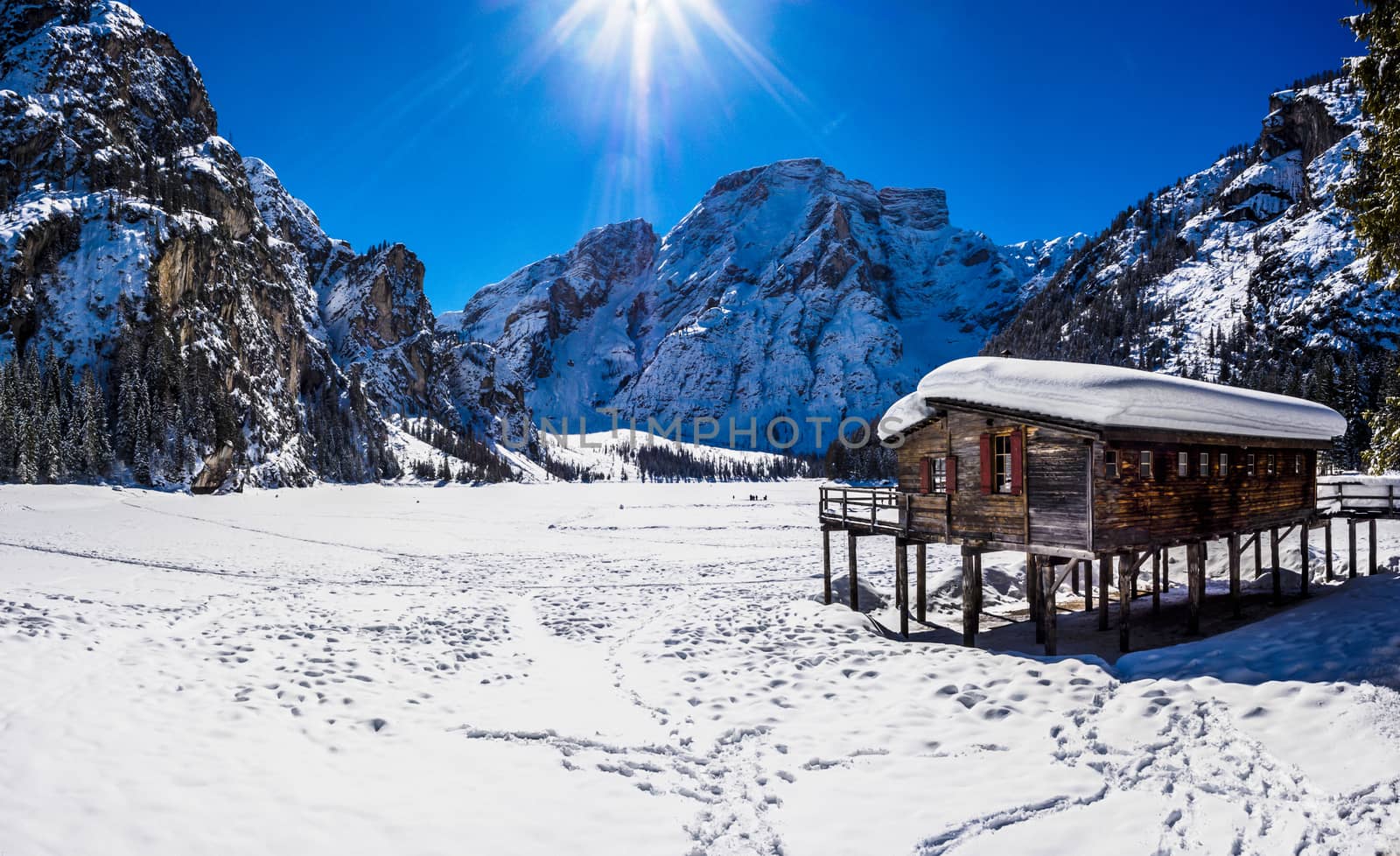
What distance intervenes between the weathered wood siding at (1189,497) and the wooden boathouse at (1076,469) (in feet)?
0.16

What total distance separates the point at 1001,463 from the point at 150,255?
13637 cm

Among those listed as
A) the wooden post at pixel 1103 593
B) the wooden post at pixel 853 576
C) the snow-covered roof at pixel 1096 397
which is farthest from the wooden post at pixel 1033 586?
the snow-covered roof at pixel 1096 397

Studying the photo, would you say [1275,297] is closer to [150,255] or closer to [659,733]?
[659,733]

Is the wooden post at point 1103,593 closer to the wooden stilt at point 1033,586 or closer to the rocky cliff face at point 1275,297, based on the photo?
the wooden stilt at point 1033,586

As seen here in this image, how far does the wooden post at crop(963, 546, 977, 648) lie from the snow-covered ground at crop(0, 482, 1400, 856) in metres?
2.42

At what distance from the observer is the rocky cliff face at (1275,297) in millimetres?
125188

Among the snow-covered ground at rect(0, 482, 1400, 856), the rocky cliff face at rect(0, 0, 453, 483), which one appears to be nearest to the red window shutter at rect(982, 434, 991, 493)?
the snow-covered ground at rect(0, 482, 1400, 856)

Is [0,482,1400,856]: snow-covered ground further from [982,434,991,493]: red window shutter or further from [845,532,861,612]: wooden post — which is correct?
[982,434,991,493]: red window shutter

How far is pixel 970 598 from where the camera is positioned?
1775 centimetres

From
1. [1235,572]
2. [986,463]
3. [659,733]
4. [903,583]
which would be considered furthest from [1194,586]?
[659,733]

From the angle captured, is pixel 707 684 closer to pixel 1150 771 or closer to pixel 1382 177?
pixel 1150 771

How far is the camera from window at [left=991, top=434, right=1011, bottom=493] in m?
17.2

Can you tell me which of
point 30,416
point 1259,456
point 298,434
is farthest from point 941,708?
point 298,434

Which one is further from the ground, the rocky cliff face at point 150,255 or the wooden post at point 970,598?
the rocky cliff face at point 150,255
